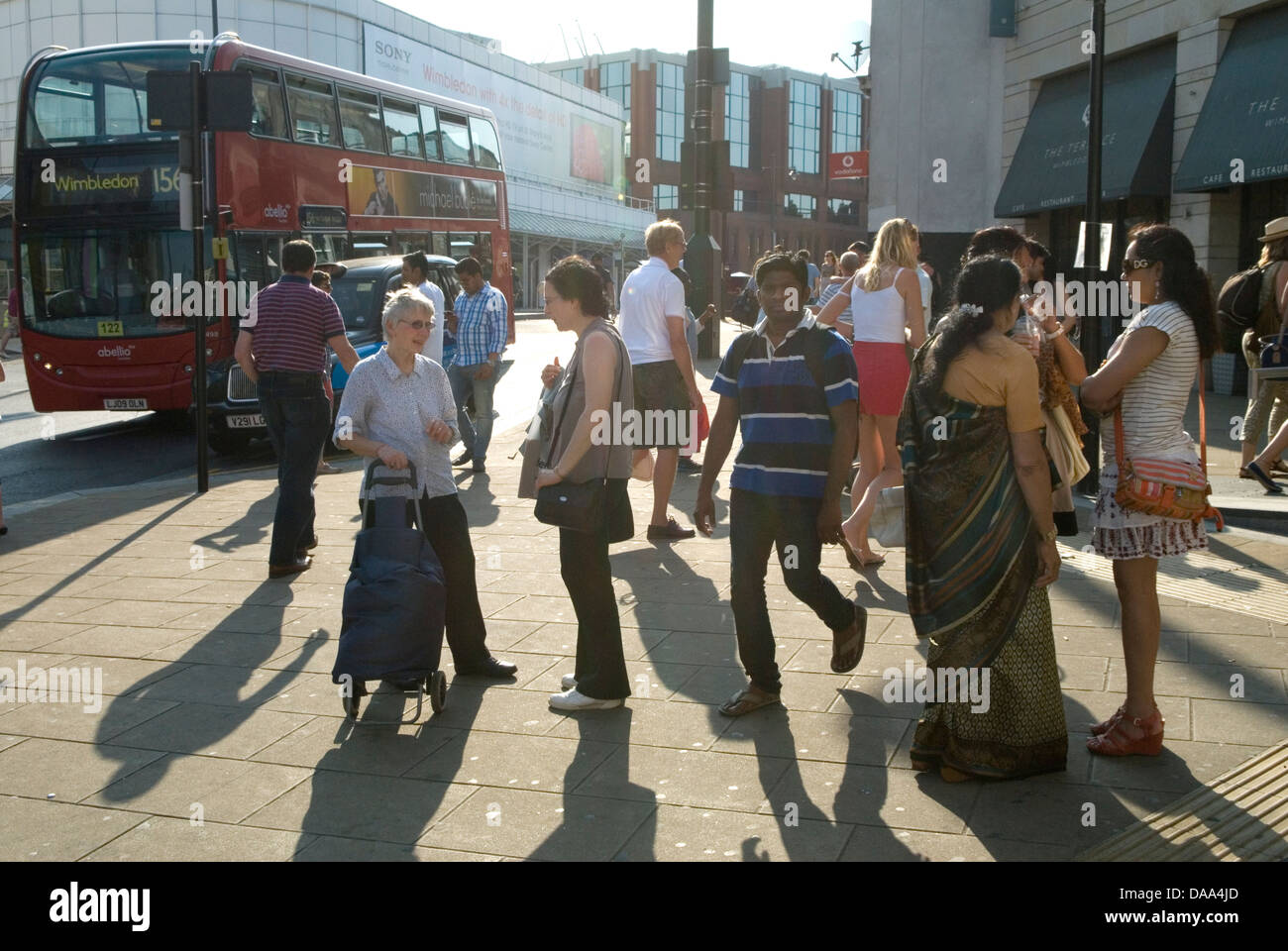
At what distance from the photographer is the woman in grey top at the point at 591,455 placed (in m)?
4.69

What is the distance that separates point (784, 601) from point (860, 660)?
3.32 feet

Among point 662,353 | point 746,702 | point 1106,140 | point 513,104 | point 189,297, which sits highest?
point 513,104

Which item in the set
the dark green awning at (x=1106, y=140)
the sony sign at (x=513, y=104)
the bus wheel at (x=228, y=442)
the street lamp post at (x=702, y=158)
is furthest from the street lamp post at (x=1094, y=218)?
the sony sign at (x=513, y=104)

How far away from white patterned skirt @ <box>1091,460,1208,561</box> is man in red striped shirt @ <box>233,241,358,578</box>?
4.11 metres

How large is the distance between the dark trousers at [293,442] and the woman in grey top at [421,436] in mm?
2017

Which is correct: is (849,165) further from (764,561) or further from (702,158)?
(764,561)

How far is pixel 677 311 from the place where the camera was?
7.77 m

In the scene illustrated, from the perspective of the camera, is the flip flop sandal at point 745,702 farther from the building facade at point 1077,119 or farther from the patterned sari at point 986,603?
the building facade at point 1077,119

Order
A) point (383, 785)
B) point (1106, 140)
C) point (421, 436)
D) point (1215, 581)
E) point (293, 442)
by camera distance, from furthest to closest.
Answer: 1. point (1106, 140)
2. point (293, 442)
3. point (1215, 581)
4. point (421, 436)
5. point (383, 785)

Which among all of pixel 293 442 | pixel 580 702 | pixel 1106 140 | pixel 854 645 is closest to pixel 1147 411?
pixel 854 645

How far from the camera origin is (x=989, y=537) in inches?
158

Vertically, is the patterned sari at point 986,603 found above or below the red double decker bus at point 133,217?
below

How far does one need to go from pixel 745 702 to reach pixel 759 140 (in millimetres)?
78338

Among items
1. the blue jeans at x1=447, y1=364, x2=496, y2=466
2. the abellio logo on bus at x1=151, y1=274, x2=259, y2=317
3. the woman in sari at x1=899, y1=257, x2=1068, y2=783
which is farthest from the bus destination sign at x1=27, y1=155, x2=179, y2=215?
the woman in sari at x1=899, y1=257, x2=1068, y2=783
